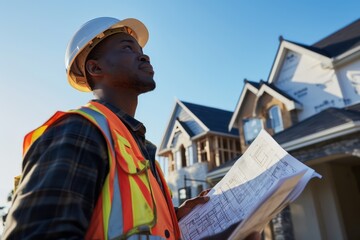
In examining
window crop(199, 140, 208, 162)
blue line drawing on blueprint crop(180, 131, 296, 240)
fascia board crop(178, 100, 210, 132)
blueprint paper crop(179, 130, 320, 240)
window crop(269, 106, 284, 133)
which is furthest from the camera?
window crop(199, 140, 208, 162)

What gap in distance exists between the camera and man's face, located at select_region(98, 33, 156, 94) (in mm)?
1826

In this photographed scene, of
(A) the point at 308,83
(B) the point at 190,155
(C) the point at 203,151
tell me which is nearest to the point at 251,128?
(A) the point at 308,83

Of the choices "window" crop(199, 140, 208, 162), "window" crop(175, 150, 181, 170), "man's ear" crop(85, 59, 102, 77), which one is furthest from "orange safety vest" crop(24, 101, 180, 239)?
"window" crop(175, 150, 181, 170)

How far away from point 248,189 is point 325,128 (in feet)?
27.2

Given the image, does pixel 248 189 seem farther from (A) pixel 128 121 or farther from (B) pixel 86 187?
(B) pixel 86 187

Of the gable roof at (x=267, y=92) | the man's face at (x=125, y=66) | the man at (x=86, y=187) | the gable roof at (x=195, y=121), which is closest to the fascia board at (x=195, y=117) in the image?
the gable roof at (x=195, y=121)

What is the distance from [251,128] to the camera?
17297 mm

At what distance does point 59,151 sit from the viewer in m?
1.12

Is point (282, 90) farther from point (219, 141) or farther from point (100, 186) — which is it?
point (100, 186)

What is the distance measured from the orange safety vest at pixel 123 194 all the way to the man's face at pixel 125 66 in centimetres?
42

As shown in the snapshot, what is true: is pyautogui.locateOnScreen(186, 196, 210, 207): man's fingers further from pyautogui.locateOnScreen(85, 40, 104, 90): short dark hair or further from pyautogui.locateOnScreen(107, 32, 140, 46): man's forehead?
pyautogui.locateOnScreen(107, 32, 140, 46): man's forehead

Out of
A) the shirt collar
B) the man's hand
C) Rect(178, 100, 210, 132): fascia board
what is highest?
Rect(178, 100, 210, 132): fascia board

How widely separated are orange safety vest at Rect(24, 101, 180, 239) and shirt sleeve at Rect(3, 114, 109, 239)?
34 mm

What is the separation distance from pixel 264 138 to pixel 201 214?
0.56 meters
